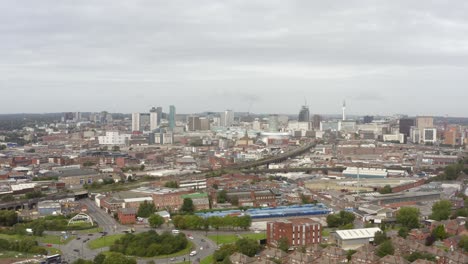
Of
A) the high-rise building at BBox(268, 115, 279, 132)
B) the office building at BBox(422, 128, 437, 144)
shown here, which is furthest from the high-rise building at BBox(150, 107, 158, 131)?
the office building at BBox(422, 128, 437, 144)

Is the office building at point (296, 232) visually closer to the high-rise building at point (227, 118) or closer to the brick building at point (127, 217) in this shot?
the brick building at point (127, 217)

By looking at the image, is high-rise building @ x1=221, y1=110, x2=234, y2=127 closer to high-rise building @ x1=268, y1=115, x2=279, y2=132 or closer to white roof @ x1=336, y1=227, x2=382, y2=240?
high-rise building @ x1=268, y1=115, x2=279, y2=132

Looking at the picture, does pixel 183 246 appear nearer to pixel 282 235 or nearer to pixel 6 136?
pixel 282 235

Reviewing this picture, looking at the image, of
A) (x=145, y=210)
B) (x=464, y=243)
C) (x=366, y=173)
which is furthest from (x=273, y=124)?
(x=464, y=243)

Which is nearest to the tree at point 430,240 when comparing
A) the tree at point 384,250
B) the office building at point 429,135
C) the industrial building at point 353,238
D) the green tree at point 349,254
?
the industrial building at point 353,238

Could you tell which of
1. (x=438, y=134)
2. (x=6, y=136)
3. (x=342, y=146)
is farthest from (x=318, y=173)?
(x=6, y=136)

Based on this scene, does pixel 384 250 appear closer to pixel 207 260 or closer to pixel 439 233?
pixel 439 233

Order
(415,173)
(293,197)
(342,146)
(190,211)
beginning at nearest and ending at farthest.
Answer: (190,211) → (293,197) → (415,173) → (342,146)
